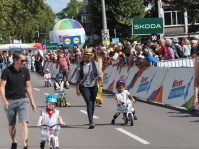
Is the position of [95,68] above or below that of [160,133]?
above

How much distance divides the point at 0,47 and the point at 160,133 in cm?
7134

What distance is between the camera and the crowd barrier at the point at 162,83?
56.2 feet

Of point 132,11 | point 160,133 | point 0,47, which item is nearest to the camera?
point 160,133

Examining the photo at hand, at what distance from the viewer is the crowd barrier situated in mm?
17141

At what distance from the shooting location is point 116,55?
1016 inches

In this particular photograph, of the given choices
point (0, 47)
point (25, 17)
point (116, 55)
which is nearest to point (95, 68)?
point (116, 55)

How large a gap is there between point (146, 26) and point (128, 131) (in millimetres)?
12701

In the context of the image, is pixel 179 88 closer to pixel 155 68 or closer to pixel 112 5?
pixel 155 68

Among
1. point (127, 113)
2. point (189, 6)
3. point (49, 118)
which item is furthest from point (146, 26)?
point (189, 6)

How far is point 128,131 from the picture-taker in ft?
42.9

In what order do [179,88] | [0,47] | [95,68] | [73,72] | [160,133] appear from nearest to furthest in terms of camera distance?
1. [160,133]
2. [95,68]
3. [179,88]
4. [73,72]
5. [0,47]

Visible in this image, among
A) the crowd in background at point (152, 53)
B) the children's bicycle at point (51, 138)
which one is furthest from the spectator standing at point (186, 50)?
the children's bicycle at point (51, 138)

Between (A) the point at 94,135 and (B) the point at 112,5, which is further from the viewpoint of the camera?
(B) the point at 112,5

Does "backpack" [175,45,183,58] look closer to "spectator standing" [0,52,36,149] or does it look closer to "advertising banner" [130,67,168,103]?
"advertising banner" [130,67,168,103]
